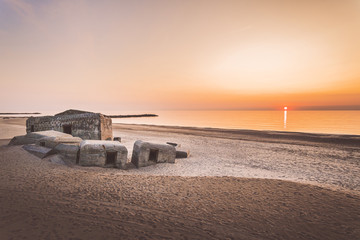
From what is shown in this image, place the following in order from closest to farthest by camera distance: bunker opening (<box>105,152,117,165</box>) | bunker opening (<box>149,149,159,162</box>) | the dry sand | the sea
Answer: the dry sand → bunker opening (<box>105,152,117,165</box>) → bunker opening (<box>149,149,159,162</box>) → the sea

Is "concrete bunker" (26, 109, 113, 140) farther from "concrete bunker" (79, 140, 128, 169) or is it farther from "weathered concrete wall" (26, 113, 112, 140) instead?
"concrete bunker" (79, 140, 128, 169)

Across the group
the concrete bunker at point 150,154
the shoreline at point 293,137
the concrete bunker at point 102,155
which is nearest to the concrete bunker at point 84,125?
the concrete bunker at point 150,154

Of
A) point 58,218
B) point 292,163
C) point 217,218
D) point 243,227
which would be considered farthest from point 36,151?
point 292,163

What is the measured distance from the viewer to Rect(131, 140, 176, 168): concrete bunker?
938 cm

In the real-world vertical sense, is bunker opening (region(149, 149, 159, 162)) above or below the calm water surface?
below

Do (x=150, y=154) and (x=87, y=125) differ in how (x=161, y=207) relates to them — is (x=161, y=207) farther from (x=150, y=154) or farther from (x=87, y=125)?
(x=87, y=125)

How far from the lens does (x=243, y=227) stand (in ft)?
12.6

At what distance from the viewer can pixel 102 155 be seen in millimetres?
8383

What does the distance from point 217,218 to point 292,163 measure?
912 centimetres

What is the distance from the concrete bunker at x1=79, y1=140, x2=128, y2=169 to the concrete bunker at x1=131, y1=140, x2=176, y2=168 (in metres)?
0.84

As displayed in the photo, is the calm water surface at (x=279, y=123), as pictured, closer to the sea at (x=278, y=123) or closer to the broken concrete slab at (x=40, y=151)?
the sea at (x=278, y=123)

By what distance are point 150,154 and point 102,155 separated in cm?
259

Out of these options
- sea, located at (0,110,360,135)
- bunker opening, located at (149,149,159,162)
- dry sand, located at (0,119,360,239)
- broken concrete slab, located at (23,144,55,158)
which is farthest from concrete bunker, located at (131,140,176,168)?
sea, located at (0,110,360,135)

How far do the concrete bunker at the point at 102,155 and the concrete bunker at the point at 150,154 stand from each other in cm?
84
